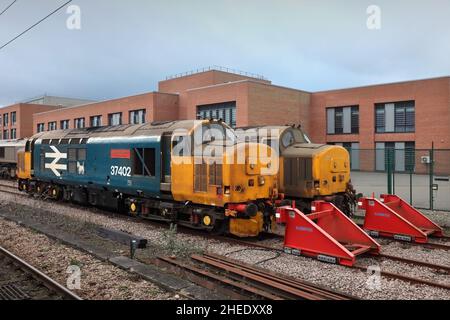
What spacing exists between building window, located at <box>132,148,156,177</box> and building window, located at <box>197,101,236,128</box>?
2546 centimetres

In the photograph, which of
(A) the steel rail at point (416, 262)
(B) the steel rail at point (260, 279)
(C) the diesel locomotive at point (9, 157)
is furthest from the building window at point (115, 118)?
(A) the steel rail at point (416, 262)

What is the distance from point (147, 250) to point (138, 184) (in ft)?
11.5

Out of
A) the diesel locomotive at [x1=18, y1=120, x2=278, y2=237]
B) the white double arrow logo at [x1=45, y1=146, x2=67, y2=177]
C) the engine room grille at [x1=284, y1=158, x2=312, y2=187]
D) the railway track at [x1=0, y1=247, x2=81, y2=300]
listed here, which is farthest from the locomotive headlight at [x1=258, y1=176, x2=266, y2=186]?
the white double arrow logo at [x1=45, y1=146, x2=67, y2=177]

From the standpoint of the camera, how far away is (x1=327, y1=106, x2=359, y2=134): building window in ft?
128

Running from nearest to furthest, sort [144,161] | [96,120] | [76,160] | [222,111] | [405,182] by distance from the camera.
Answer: [144,161] < [76,160] < [405,182] < [222,111] < [96,120]

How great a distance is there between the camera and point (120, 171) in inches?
503

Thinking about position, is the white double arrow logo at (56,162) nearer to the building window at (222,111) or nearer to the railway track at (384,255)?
the railway track at (384,255)

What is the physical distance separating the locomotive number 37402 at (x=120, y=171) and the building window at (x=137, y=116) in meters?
33.8

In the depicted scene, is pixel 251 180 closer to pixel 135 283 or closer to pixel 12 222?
pixel 135 283

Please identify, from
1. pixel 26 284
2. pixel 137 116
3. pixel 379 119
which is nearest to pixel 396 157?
pixel 379 119

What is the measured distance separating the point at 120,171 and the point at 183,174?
3.14m

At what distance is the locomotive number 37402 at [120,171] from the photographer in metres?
12.4

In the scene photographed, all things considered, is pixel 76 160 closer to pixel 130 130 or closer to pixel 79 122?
pixel 130 130

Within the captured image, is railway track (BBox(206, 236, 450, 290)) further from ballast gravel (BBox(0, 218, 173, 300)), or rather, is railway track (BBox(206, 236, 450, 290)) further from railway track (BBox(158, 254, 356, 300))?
ballast gravel (BBox(0, 218, 173, 300))
